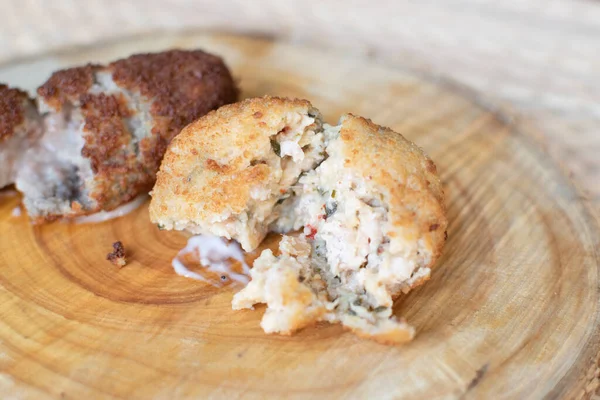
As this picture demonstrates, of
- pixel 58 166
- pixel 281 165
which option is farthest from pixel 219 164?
pixel 58 166

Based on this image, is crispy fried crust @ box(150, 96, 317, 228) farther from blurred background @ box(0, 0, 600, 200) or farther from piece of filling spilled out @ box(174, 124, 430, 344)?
blurred background @ box(0, 0, 600, 200)

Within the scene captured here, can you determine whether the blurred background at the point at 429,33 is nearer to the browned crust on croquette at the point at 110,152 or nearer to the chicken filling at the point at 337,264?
the browned crust on croquette at the point at 110,152

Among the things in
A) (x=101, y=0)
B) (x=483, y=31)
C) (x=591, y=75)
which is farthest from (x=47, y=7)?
(x=591, y=75)

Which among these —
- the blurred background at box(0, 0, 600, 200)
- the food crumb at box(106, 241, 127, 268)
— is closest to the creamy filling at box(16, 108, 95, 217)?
the food crumb at box(106, 241, 127, 268)

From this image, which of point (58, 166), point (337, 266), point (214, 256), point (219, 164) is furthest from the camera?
point (58, 166)

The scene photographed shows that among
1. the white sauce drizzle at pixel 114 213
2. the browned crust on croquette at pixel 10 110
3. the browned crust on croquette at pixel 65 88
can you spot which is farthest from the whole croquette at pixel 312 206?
the browned crust on croquette at pixel 10 110

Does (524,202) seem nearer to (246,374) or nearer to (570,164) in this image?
(570,164)

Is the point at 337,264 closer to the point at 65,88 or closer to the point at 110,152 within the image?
the point at 110,152
